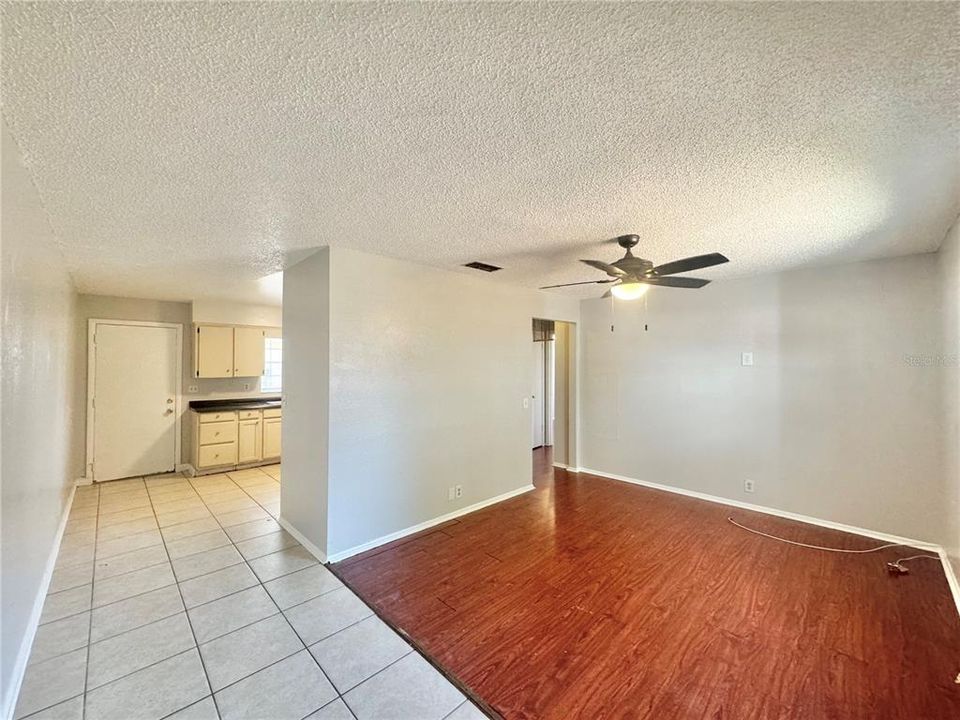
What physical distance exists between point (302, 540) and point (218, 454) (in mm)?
2883

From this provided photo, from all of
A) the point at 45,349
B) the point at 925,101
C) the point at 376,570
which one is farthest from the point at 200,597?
the point at 925,101

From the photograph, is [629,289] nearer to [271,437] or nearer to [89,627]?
[89,627]

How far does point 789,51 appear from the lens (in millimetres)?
1127

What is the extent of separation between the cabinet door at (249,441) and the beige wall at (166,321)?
74cm

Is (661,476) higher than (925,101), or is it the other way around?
(925,101)

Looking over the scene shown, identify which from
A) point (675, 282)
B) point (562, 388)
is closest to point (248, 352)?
point (562, 388)

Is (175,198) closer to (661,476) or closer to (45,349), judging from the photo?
(45,349)

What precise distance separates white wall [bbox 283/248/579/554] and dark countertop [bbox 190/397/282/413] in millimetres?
2585

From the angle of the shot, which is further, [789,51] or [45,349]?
[45,349]

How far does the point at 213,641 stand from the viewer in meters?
2.06

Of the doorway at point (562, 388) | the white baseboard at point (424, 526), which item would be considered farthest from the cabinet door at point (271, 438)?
the doorway at point (562, 388)

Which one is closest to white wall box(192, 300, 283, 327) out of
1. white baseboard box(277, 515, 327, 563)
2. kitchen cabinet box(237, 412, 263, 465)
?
kitchen cabinet box(237, 412, 263, 465)

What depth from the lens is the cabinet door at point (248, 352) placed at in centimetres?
568

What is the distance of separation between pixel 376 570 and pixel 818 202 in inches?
142
